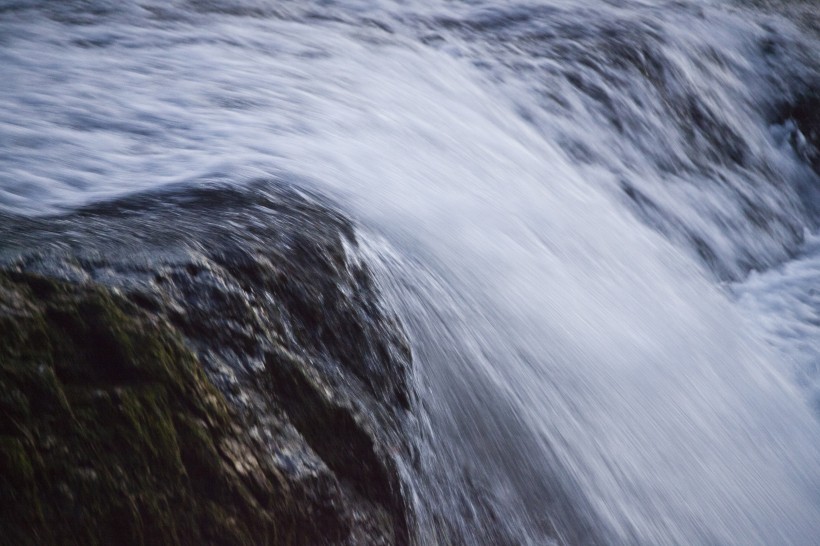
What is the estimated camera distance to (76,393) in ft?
4.93

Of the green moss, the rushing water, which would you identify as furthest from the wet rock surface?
the rushing water

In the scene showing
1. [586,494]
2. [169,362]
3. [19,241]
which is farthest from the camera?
[586,494]

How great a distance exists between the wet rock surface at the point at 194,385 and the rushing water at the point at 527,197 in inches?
8.4

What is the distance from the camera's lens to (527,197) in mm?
3725

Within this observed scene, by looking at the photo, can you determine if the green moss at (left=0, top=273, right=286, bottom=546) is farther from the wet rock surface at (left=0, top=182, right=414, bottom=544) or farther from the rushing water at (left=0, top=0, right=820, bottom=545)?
the rushing water at (left=0, top=0, right=820, bottom=545)

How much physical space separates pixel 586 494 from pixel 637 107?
3.04m

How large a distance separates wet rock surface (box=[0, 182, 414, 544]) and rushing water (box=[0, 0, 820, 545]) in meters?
0.21

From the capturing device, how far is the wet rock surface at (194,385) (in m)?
1.45

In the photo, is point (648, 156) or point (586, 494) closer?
point (586, 494)

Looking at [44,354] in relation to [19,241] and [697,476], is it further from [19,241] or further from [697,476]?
[697,476]

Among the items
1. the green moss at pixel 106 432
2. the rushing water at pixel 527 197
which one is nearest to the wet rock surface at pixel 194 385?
the green moss at pixel 106 432

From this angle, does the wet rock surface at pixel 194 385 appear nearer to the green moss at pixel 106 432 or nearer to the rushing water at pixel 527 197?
the green moss at pixel 106 432

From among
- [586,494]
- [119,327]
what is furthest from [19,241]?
[586,494]

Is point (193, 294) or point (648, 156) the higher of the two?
point (193, 294)
